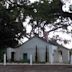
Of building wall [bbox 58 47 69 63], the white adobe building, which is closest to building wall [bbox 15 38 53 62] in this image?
the white adobe building

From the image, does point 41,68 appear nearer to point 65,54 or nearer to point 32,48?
point 32,48

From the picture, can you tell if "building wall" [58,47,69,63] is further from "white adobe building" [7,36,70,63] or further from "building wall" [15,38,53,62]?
"building wall" [15,38,53,62]

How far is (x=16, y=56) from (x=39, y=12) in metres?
29.1

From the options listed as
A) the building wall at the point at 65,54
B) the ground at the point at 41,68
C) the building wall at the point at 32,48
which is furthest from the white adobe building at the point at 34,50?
the ground at the point at 41,68

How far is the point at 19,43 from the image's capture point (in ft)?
162

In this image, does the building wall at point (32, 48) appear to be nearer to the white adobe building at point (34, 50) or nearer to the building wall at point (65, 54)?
the white adobe building at point (34, 50)

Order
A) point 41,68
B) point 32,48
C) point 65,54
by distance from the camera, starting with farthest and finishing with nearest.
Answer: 1. point 65,54
2. point 32,48
3. point 41,68

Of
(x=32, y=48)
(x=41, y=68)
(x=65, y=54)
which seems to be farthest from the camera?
(x=65, y=54)

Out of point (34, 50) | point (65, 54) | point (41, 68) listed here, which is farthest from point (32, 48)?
point (41, 68)

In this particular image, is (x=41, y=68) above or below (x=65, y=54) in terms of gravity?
below

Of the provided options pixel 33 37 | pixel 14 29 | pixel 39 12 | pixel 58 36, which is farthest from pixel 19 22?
pixel 39 12

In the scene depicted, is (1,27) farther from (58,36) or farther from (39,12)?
(39,12)

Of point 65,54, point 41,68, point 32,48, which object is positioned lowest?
point 41,68

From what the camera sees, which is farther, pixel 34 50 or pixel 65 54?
pixel 65 54
